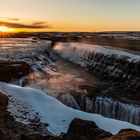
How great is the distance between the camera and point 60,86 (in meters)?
22.1

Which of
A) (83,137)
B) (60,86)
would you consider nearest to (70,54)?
(60,86)

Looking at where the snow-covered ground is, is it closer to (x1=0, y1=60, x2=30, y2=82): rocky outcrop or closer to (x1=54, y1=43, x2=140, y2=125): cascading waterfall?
(x1=54, y1=43, x2=140, y2=125): cascading waterfall

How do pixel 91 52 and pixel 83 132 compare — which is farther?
pixel 91 52

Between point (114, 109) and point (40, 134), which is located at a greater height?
point (40, 134)

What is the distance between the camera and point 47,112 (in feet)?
45.0

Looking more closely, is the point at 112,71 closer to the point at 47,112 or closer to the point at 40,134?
the point at 47,112

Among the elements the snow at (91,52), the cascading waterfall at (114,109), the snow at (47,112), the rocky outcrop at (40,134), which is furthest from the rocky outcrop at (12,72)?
the rocky outcrop at (40,134)

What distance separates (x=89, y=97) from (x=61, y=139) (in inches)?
359

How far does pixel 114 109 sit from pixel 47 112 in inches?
213

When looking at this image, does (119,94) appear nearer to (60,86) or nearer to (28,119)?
(60,86)

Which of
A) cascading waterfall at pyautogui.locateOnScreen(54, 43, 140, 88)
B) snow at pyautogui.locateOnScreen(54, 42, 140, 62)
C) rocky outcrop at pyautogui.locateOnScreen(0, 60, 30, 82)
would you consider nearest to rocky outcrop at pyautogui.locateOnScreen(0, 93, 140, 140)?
rocky outcrop at pyautogui.locateOnScreen(0, 60, 30, 82)

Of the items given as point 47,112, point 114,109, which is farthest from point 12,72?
point 47,112

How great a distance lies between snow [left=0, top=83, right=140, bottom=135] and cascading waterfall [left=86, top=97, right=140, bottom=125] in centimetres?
288

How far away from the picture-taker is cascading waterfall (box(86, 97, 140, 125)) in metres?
17.0
